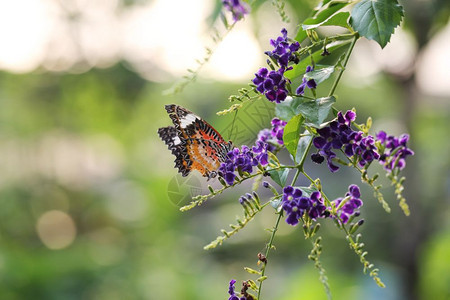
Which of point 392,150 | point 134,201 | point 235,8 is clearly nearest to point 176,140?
point 235,8

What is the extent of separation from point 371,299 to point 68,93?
5288mm

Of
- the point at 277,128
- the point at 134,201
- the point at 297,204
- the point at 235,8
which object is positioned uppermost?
the point at 134,201

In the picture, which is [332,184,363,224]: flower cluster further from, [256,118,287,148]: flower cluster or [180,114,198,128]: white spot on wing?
[180,114,198,128]: white spot on wing

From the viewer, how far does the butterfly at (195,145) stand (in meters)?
0.85

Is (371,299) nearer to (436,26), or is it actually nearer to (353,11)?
(436,26)

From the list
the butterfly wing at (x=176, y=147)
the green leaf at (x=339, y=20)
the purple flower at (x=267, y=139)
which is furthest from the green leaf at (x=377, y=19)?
the butterfly wing at (x=176, y=147)

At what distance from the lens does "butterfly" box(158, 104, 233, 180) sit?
854 millimetres

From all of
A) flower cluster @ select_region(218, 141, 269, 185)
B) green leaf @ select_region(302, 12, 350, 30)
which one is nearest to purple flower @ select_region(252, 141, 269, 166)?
flower cluster @ select_region(218, 141, 269, 185)

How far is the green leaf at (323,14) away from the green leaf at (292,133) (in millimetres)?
146

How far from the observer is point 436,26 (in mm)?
1319

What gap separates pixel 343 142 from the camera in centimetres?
73

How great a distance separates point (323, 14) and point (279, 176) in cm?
28

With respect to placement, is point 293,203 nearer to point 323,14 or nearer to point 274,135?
point 274,135

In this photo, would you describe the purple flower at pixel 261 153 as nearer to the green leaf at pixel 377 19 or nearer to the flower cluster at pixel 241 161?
the flower cluster at pixel 241 161
